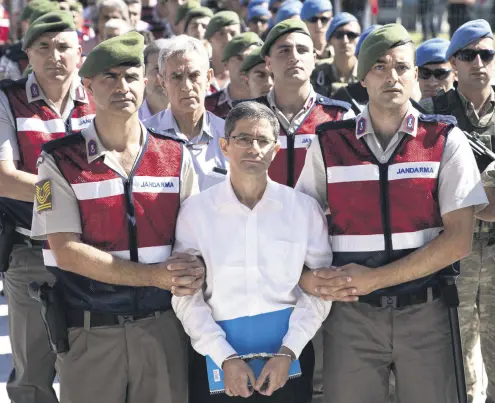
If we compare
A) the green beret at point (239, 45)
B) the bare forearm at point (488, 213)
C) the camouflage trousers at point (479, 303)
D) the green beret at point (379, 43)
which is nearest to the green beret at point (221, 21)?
the green beret at point (239, 45)

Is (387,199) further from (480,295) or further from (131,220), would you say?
(480,295)

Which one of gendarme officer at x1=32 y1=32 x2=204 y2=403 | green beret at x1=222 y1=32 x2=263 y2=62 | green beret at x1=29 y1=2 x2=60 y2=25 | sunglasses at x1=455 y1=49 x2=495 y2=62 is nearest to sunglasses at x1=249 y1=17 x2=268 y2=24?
green beret at x1=222 y1=32 x2=263 y2=62

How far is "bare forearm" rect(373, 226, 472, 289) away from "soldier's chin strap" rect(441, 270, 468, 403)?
7.4 inches

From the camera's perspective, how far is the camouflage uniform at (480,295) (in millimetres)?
5191

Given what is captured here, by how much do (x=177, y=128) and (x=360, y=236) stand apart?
1546 mm

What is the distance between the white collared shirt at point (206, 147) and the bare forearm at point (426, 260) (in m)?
1.24

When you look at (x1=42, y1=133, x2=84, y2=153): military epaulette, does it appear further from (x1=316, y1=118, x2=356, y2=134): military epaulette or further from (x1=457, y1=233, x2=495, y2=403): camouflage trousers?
(x1=457, y1=233, x2=495, y2=403): camouflage trousers

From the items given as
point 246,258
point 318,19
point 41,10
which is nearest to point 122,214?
point 246,258

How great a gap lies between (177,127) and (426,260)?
1830 mm

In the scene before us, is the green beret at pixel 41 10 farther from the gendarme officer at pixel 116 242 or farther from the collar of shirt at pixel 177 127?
the gendarme officer at pixel 116 242

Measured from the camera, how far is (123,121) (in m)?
4.18

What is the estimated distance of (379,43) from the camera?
4.23m

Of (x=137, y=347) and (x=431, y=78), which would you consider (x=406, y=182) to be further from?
(x=431, y=78)

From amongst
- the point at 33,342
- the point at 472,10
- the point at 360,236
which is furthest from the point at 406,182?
the point at 472,10
